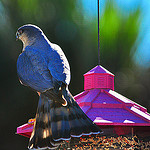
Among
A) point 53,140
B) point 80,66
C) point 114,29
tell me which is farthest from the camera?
point 114,29

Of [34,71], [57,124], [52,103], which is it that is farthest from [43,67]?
[57,124]

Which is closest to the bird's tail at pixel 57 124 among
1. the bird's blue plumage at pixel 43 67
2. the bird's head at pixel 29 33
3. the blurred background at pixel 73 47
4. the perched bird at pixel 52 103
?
the perched bird at pixel 52 103

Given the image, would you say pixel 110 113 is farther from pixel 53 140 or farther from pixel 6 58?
pixel 6 58

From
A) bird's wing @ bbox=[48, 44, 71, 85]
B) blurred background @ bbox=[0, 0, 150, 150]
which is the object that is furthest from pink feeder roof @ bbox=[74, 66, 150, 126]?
blurred background @ bbox=[0, 0, 150, 150]

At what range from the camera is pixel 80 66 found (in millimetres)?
4398

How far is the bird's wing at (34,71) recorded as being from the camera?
195 centimetres

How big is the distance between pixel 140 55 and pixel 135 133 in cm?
288

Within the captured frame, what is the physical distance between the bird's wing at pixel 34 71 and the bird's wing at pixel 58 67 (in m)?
0.04

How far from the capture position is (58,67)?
1983mm

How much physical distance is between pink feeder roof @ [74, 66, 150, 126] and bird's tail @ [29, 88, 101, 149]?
0.07 m

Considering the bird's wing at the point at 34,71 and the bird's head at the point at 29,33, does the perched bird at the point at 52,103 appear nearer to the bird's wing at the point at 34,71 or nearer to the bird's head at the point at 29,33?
the bird's wing at the point at 34,71

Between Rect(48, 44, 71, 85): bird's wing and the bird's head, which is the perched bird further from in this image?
the bird's head

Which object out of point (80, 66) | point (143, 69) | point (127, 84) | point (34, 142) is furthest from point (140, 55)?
point (34, 142)

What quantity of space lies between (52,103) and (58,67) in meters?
0.26
